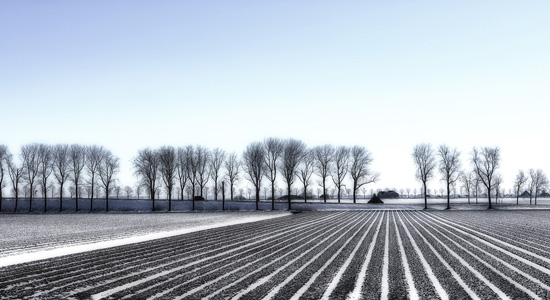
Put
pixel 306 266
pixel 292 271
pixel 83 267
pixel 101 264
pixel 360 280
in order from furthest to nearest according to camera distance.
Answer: pixel 101 264
pixel 306 266
pixel 83 267
pixel 292 271
pixel 360 280

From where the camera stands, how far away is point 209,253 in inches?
741

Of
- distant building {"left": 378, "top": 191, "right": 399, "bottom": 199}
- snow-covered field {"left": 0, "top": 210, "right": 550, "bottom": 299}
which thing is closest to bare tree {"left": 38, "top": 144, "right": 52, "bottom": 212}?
snow-covered field {"left": 0, "top": 210, "right": 550, "bottom": 299}

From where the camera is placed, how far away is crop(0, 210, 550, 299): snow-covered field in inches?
438

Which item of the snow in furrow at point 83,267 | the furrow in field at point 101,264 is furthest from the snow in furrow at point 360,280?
the snow in furrow at point 83,267

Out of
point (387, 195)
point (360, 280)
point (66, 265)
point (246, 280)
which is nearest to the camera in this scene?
point (360, 280)

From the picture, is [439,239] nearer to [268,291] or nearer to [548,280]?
[548,280]

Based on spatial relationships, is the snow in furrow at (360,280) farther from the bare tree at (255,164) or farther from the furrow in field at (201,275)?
the bare tree at (255,164)

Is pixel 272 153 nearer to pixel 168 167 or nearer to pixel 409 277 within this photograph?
pixel 168 167

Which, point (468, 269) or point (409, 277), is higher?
point (409, 277)

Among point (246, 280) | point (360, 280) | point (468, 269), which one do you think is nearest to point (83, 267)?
point (246, 280)

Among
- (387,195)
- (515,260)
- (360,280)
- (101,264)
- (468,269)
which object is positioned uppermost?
(360,280)

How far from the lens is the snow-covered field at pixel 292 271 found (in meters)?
11.1

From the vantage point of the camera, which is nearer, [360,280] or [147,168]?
[360,280]

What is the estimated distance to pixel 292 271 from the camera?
14219 millimetres
